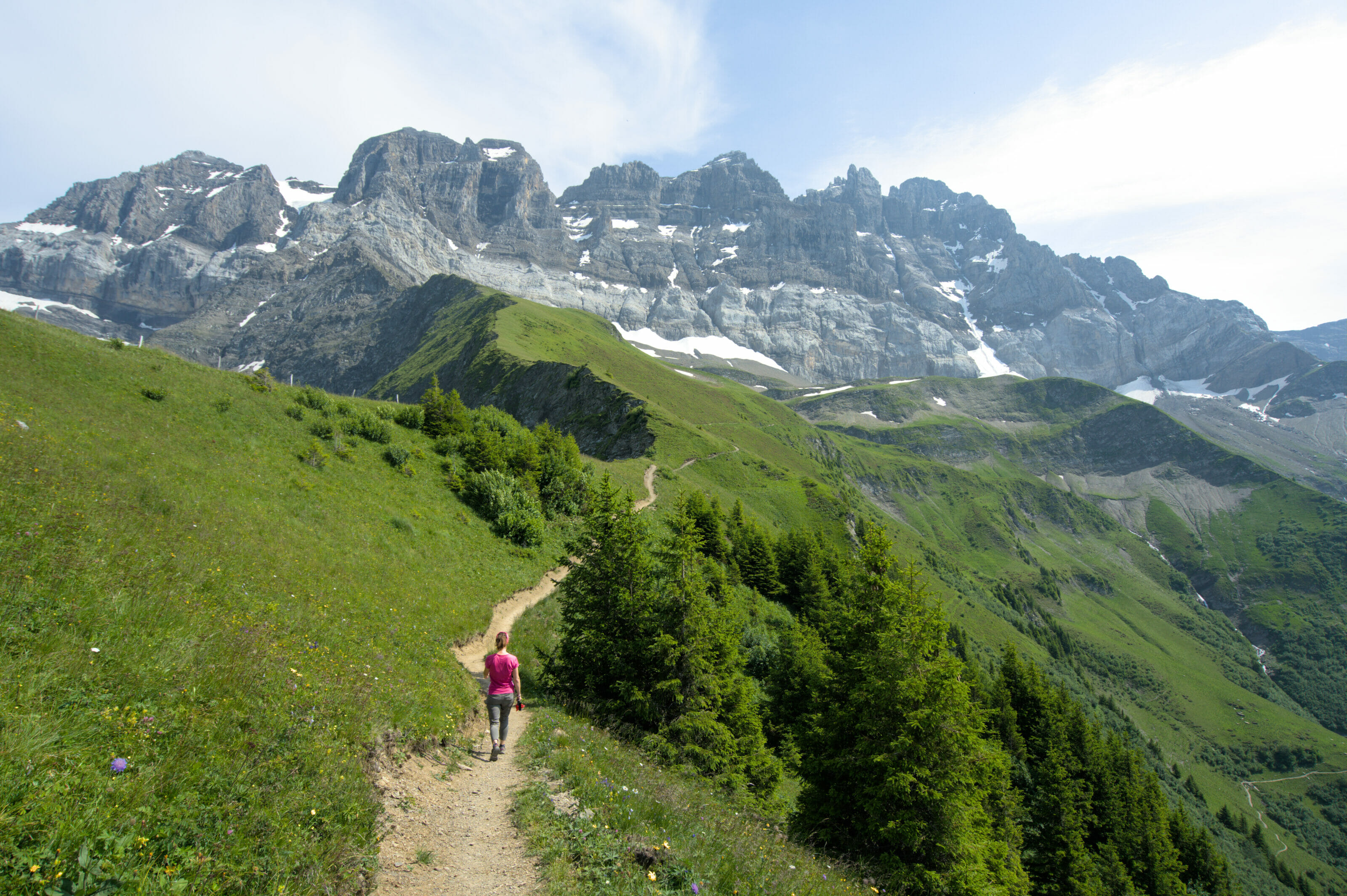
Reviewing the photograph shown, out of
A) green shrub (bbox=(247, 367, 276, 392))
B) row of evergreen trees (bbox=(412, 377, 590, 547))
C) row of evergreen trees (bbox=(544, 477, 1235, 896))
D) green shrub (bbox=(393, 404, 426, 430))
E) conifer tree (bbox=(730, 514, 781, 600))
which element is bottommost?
conifer tree (bbox=(730, 514, 781, 600))

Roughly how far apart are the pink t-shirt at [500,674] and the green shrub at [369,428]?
2338cm

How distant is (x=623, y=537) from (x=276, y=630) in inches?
446

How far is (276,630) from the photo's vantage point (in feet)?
38.8

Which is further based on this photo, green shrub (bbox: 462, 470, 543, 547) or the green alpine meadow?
green shrub (bbox: 462, 470, 543, 547)

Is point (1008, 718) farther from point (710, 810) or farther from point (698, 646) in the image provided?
point (710, 810)

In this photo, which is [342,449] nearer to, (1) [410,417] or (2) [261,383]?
(2) [261,383]

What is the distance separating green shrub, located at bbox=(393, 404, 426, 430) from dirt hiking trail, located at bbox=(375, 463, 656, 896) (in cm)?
2730

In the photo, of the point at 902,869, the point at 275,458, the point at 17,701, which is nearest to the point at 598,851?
the point at 17,701

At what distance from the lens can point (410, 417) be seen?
3669 centimetres

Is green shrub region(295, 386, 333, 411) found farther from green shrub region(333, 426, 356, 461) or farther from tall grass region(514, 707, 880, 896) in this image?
tall grass region(514, 707, 880, 896)

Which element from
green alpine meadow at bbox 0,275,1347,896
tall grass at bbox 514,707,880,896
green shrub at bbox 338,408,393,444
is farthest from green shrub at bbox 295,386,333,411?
tall grass at bbox 514,707,880,896

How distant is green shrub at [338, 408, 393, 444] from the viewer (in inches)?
1255

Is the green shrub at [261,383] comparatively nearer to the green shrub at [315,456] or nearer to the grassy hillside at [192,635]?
the grassy hillside at [192,635]

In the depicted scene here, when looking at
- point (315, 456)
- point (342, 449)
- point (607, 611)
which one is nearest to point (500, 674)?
point (607, 611)
